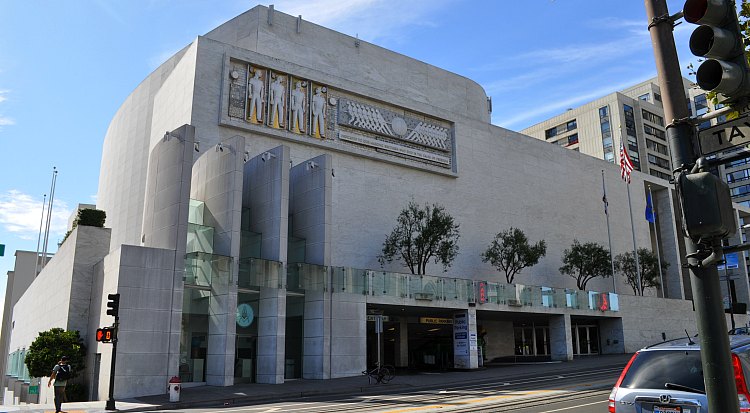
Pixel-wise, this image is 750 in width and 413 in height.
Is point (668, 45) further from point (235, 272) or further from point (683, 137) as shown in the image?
point (235, 272)

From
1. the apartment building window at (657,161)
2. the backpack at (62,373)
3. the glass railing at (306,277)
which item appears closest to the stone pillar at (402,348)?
A: the glass railing at (306,277)

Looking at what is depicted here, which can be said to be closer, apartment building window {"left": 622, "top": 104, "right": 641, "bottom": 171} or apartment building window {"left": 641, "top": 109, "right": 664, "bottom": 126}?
apartment building window {"left": 622, "top": 104, "right": 641, "bottom": 171}

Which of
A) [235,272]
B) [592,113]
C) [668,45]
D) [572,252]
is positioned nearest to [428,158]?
[572,252]

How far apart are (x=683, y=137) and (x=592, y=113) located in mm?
91105

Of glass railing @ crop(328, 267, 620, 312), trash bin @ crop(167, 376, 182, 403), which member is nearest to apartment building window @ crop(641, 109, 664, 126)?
glass railing @ crop(328, 267, 620, 312)

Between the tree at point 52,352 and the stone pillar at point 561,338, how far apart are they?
30.3 m

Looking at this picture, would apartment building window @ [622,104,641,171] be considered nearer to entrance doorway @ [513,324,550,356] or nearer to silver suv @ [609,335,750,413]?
entrance doorway @ [513,324,550,356]

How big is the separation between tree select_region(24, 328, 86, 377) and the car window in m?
26.3

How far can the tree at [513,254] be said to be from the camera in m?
46.8

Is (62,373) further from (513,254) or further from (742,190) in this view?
(742,190)

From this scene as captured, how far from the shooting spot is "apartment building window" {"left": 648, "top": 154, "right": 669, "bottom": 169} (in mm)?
88500

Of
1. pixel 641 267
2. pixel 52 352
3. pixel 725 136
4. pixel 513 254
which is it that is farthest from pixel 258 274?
pixel 641 267

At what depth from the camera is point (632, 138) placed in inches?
3420

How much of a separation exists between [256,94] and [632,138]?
65.7 meters
